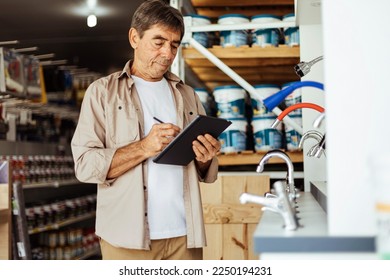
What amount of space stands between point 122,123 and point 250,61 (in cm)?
109

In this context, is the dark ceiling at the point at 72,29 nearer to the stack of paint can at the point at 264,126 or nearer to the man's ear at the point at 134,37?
the stack of paint can at the point at 264,126

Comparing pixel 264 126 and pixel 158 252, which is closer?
pixel 158 252

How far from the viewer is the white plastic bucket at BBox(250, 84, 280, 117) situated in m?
2.68

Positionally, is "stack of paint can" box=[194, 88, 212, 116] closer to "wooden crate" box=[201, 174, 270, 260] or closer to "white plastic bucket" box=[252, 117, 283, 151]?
"white plastic bucket" box=[252, 117, 283, 151]

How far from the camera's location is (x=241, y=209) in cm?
254

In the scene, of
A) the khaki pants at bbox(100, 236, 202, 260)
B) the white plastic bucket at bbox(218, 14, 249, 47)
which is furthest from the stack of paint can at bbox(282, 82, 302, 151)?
the khaki pants at bbox(100, 236, 202, 260)

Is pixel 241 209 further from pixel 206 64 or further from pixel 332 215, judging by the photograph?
pixel 332 215

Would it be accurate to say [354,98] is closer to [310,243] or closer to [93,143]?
[310,243]

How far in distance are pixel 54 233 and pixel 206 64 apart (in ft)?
7.53

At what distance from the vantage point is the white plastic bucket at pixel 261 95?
8.79 feet

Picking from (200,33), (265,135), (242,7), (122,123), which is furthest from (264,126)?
(122,123)

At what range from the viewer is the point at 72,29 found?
19.2 feet

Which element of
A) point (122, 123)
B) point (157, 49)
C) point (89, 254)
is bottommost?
point (89, 254)

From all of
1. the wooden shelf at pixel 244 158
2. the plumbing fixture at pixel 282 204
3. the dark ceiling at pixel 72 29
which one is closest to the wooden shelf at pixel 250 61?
the wooden shelf at pixel 244 158
